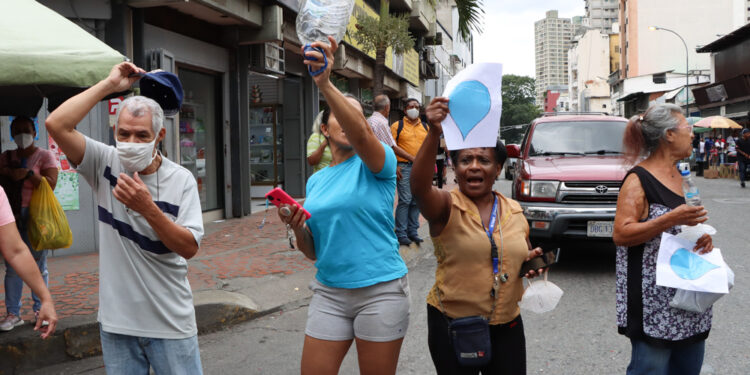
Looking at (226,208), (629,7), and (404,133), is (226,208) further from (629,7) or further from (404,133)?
(629,7)

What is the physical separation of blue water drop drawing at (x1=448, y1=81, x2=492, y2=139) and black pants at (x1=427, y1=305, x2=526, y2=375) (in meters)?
0.90

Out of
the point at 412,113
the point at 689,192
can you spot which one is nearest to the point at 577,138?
the point at 412,113

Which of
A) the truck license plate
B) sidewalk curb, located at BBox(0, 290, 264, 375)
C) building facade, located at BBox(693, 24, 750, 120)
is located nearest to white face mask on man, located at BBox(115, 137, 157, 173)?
sidewalk curb, located at BBox(0, 290, 264, 375)

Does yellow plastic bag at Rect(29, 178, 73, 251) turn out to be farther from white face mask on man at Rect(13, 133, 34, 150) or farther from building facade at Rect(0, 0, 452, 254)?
building facade at Rect(0, 0, 452, 254)

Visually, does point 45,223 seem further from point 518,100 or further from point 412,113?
point 518,100

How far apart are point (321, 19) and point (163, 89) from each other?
78 centimetres

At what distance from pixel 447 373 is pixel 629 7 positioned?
80839 millimetres

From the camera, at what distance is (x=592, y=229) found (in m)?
7.19

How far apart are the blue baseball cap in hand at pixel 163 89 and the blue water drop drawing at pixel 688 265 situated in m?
2.31

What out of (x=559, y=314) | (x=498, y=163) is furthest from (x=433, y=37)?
(x=498, y=163)

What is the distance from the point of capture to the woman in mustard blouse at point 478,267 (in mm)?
2709

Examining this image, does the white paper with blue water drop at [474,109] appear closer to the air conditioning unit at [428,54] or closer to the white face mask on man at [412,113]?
the white face mask on man at [412,113]

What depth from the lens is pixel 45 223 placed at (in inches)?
205

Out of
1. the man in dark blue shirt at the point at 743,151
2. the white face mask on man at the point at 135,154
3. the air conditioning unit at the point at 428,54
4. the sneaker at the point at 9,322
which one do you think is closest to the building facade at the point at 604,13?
the air conditioning unit at the point at 428,54
